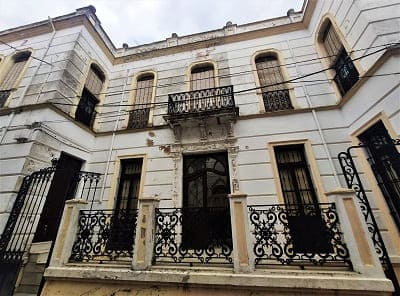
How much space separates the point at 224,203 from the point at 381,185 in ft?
13.6

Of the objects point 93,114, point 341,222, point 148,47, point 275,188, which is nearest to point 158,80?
point 148,47

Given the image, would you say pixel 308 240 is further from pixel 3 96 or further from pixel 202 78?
pixel 3 96

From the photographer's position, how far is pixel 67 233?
4.02 metres

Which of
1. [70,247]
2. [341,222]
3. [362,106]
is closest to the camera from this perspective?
[341,222]

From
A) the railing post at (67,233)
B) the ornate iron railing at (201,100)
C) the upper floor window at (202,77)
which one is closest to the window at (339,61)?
the ornate iron railing at (201,100)

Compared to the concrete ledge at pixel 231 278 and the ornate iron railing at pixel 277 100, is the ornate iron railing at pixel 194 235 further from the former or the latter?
the ornate iron railing at pixel 277 100

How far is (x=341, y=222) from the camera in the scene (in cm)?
336

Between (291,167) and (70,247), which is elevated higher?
(291,167)

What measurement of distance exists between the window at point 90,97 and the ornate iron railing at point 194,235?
573cm

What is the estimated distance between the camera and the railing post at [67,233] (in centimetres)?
381

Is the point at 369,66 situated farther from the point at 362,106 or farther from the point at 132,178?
the point at 132,178

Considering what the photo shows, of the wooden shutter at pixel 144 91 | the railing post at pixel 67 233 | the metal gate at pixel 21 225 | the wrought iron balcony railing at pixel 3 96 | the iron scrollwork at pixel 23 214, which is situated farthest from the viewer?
the wooden shutter at pixel 144 91

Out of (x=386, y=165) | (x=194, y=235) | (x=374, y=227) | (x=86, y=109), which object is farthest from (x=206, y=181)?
(x=86, y=109)

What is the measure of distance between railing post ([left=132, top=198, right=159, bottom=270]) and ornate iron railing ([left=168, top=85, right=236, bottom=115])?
4016 mm
